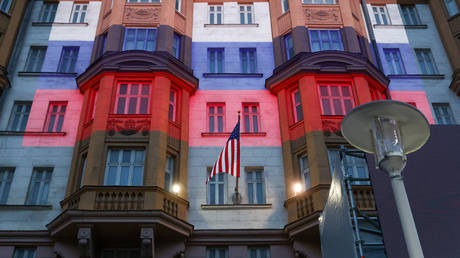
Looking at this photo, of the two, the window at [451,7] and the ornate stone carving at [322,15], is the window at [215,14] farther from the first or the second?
the window at [451,7]

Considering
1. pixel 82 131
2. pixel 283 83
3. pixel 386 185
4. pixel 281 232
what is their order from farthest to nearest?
pixel 283 83 → pixel 82 131 → pixel 281 232 → pixel 386 185

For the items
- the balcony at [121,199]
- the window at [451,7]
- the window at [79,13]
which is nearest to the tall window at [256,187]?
the balcony at [121,199]

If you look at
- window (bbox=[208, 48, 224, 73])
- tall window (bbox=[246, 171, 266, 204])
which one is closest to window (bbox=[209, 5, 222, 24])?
window (bbox=[208, 48, 224, 73])

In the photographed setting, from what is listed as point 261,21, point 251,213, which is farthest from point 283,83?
point 251,213

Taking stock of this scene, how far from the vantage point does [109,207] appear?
1797 cm

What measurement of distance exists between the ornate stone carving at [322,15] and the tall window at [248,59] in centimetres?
353

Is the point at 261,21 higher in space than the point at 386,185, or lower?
higher

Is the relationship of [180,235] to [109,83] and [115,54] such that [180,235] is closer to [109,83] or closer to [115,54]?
[109,83]

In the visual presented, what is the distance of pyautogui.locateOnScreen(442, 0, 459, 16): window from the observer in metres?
27.0

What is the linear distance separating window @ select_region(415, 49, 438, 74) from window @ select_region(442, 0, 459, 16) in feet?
9.52

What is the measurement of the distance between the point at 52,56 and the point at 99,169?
9.33 meters

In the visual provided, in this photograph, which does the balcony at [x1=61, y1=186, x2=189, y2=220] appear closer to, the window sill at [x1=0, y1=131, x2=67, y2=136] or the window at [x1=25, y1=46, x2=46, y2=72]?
the window sill at [x1=0, y1=131, x2=67, y2=136]

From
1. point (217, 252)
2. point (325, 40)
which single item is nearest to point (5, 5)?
point (325, 40)

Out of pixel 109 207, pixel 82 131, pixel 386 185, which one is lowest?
pixel 386 185
